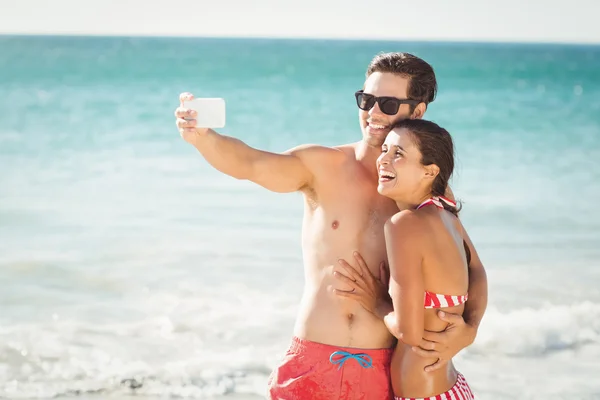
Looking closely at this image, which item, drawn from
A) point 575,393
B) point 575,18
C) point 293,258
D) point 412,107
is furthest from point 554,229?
point 575,18

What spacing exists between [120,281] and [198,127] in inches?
222

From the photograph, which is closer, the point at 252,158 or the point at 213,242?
the point at 252,158

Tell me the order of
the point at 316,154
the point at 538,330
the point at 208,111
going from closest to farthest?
the point at 208,111 → the point at 316,154 → the point at 538,330

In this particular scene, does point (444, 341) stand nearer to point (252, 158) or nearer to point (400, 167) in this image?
point (400, 167)

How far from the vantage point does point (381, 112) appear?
10.7 ft

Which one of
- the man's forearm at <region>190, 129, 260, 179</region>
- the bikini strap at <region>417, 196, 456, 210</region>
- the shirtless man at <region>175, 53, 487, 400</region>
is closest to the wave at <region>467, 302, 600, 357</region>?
the shirtless man at <region>175, 53, 487, 400</region>

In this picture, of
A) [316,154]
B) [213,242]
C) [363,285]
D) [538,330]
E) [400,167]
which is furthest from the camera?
[213,242]

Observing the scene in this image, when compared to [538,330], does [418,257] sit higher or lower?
higher

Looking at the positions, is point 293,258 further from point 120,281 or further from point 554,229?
point 554,229


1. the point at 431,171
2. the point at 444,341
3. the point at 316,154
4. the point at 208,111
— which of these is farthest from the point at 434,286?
the point at 208,111

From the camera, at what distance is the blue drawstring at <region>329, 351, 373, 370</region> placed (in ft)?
10.6

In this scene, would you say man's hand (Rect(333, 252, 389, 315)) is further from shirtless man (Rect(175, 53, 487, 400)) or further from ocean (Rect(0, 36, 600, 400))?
ocean (Rect(0, 36, 600, 400))

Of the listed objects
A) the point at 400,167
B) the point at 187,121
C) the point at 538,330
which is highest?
the point at 187,121

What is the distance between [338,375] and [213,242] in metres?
6.42
